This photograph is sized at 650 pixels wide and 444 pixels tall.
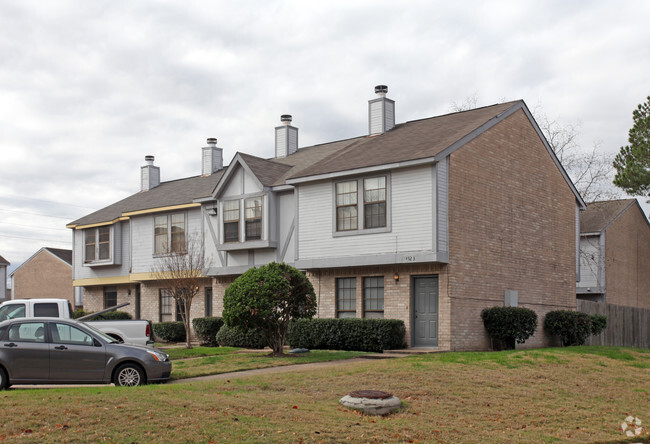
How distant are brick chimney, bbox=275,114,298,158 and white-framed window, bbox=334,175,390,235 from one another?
954cm

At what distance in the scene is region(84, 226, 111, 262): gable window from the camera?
34.9 m

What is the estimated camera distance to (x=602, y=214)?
3862cm

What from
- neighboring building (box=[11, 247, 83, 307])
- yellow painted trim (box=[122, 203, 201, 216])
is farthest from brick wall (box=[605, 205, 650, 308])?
neighboring building (box=[11, 247, 83, 307])

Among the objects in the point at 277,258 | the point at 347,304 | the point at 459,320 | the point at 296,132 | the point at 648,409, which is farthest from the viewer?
the point at 296,132

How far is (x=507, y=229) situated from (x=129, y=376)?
1460cm

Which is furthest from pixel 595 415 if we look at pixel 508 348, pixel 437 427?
pixel 508 348

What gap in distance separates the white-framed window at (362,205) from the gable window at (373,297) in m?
1.68

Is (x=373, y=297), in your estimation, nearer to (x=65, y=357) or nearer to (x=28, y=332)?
(x=65, y=357)

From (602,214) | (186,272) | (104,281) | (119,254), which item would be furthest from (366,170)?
(602,214)

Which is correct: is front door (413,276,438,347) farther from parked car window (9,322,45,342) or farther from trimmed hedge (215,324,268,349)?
parked car window (9,322,45,342)

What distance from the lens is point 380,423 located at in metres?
11.2

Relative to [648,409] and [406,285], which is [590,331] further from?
[648,409]

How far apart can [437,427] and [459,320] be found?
10970 mm

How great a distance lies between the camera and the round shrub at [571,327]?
82.5 ft
